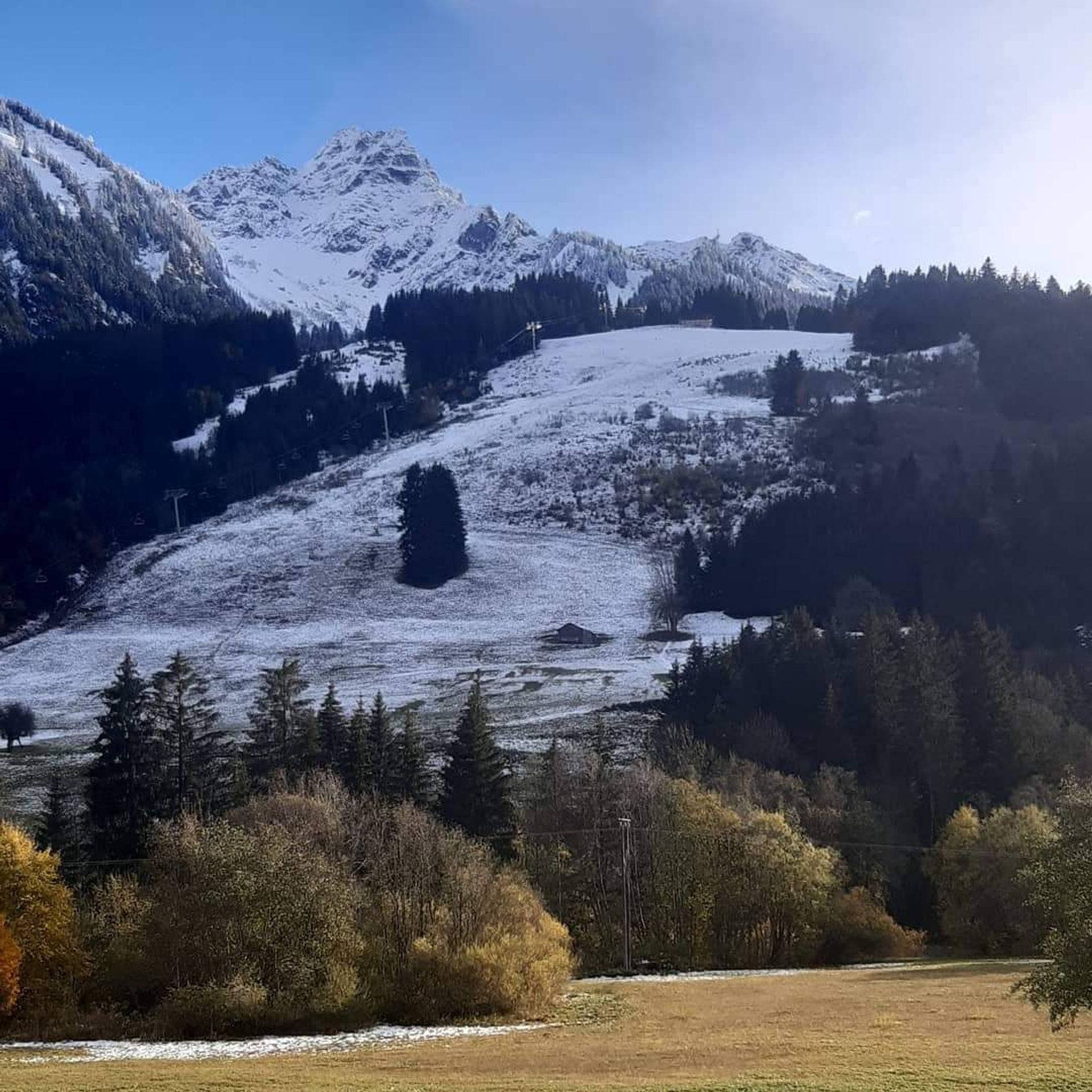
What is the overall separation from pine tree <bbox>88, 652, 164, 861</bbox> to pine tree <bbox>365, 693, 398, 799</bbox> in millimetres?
10715

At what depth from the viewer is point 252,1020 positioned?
34.8 metres

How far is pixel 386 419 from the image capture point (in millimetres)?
181125

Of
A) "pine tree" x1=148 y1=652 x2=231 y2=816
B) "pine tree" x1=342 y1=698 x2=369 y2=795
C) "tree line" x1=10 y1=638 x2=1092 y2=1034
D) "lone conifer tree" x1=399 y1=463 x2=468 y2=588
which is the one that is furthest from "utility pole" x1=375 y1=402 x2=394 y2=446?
"pine tree" x1=148 y1=652 x2=231 y2=816

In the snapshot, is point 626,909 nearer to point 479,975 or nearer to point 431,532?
point 479,975

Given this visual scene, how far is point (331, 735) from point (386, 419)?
403 feet

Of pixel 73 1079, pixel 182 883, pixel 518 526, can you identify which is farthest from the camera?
pixel 518 526

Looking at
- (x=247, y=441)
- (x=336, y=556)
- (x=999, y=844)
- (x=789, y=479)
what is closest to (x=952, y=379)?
(x=789, y=479)

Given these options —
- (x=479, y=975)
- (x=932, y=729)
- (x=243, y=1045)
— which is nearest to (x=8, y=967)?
(x=243, y=1045)

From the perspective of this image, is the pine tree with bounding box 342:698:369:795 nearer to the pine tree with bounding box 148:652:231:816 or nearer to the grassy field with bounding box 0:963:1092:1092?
the pine tree with bounding box 148:652:231:816

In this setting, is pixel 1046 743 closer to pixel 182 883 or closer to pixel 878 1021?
pixel 878 1021

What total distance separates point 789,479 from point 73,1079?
427 ft

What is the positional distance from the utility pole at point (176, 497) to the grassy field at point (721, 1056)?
128m

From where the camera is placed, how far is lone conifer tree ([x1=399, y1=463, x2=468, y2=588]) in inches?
5049

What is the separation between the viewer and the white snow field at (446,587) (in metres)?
96.1
